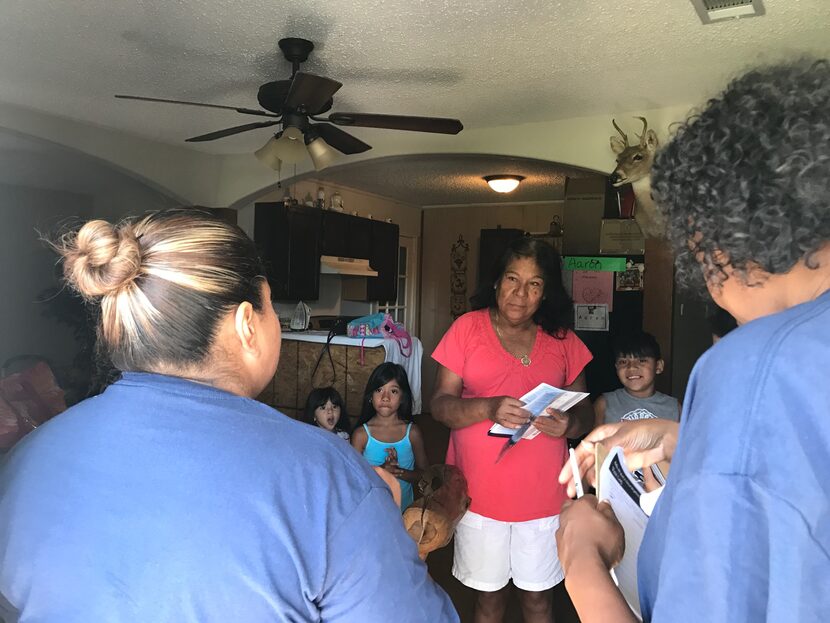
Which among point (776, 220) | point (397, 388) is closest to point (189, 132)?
point (397, 388)

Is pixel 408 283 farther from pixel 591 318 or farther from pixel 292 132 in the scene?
pixel 292 132

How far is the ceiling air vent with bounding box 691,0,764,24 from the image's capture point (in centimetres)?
207

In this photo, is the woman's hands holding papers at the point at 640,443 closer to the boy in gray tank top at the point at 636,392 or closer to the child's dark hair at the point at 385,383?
the boy in gray tank top at the point at 636,392

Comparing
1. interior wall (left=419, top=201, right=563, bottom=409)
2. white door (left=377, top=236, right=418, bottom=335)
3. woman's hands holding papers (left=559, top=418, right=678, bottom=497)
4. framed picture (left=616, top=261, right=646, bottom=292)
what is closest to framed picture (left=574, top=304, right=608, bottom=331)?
framed picture (left=616, top=261, right=646, bottom=292)

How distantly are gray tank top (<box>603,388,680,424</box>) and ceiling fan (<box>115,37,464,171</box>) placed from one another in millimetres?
1439

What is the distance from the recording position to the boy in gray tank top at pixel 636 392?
2.42m

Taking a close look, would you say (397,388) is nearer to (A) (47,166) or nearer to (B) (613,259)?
(B) (613,259)

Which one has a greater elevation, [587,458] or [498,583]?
[587,458]

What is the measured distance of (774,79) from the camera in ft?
2.16

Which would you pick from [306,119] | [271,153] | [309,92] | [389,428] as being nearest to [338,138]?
[306,119]

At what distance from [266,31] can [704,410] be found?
8.11ft

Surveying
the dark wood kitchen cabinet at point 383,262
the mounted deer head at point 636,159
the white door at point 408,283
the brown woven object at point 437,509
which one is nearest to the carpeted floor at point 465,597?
the brown woven object at point 437,509

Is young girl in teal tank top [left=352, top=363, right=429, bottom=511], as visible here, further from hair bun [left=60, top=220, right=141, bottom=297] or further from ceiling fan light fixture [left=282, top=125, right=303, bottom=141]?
hair bun [left=60, top=220, right=141, bottom=297]

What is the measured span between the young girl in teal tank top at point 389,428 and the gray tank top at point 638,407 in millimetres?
805
